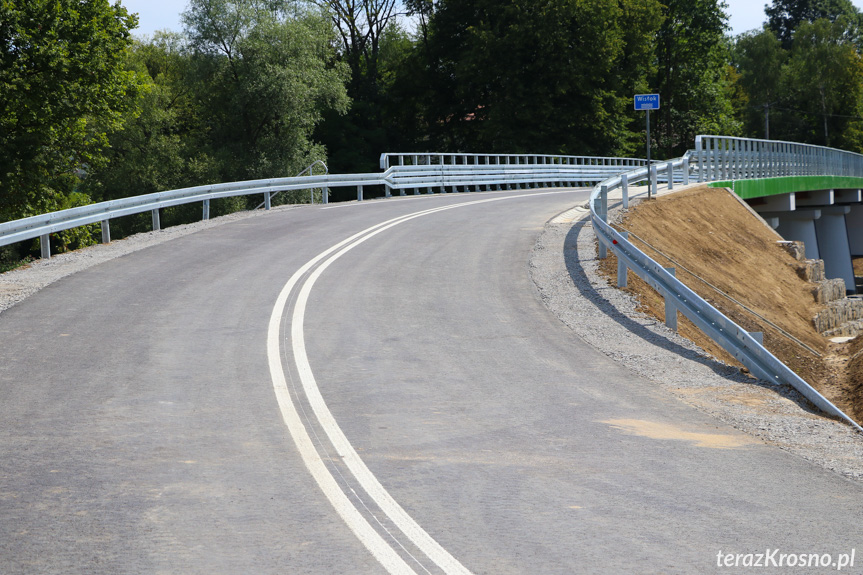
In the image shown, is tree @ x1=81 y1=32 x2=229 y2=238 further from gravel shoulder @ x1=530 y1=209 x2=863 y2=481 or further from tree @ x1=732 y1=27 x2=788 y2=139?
tree @ x1=732 y1=27 x2=788 y2=139

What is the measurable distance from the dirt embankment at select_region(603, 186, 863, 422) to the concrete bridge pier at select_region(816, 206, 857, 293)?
2284 centimetres

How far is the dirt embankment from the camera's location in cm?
1500

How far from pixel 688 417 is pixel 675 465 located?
159 centimetres

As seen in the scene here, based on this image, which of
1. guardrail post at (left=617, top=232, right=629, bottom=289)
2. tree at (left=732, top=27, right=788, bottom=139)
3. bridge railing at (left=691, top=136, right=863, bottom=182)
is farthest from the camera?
tree at (left=732, top=27, right=788, bottom=139)

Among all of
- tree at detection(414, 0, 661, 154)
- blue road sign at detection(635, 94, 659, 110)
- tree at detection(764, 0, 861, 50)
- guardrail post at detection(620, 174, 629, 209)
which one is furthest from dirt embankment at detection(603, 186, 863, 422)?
tree at detection(764, 0, 861, 50)

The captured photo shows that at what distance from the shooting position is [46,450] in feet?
22.0

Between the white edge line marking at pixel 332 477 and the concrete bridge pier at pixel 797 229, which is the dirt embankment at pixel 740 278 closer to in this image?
the white edge line marking at pixel 332 477

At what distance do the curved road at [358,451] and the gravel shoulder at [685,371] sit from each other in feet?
1.00

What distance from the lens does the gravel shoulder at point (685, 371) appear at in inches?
303

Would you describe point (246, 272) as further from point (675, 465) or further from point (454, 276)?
point (675, 465)

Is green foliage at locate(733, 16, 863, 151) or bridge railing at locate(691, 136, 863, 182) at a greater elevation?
green foliage at locate(733, 16, 863, 151)

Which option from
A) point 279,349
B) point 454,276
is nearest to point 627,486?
point 279,349

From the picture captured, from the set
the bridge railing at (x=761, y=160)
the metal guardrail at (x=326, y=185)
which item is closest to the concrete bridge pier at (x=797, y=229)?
the bridge railing at (x=761, y=160)

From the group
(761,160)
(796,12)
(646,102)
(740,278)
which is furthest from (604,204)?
(796,12)
